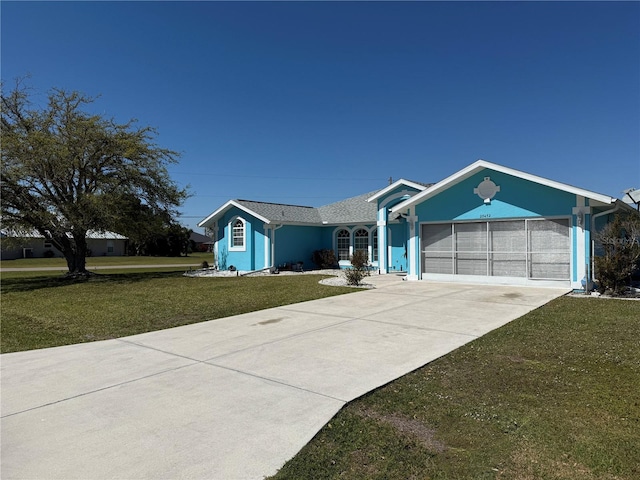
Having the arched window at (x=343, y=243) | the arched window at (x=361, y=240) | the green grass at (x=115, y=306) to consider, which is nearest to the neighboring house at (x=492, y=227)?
the arched window at (x=361, y=240)

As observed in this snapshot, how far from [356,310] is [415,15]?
11.2m

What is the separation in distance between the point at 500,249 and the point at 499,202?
1710 mm

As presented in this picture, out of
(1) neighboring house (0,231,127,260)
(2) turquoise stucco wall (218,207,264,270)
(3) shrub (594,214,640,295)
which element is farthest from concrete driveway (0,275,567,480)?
(1) neighboring house (0,231,127,260)

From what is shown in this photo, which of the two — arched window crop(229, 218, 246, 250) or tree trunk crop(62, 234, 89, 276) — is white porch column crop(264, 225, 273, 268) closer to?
arched window crop(229, 218, 246, 250)

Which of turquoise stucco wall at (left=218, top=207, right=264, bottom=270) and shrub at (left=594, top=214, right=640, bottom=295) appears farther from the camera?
turquoise stucco wall at (left=218, top=207, right=264, bottom=270)

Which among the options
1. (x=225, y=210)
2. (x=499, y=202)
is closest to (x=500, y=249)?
(x=499, y=202)

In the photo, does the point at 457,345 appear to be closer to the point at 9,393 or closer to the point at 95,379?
the point at 95,379

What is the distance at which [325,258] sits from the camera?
24.0 metres

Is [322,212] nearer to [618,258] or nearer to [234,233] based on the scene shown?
[234,233]

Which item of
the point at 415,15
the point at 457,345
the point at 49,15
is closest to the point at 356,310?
the point at 457,345

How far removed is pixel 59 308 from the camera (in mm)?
11398

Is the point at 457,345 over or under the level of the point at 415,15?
under

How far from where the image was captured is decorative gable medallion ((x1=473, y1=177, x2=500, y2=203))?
1433cm

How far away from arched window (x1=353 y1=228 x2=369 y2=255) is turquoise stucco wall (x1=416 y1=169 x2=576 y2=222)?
6802mm
